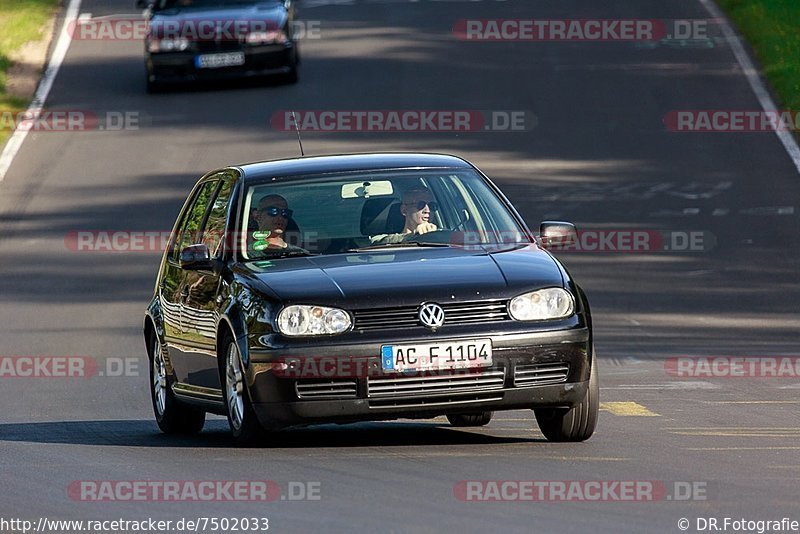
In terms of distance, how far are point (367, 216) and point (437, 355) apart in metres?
1.44

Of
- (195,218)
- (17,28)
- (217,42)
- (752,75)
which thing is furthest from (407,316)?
(17,28)

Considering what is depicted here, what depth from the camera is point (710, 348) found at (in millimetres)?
15688

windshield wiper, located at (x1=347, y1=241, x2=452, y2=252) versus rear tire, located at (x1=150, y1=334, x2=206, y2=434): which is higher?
windshield wiper, located at (x1=347, y1=241, x2=452, y2=252)

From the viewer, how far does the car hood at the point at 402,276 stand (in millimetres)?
9023

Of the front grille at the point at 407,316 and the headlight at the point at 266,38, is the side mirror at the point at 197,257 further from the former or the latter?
the headlight at the point at 266,38

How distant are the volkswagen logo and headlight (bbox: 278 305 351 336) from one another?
366mm

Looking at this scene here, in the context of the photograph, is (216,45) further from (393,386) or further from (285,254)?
(393,386)

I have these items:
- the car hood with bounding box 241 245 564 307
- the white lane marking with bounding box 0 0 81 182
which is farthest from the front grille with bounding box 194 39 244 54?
the car hood with bounding box 241 245 564 307

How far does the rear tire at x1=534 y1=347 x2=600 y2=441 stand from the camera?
31.0ft

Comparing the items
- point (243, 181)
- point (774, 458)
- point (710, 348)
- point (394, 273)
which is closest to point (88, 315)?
point (710, 348)

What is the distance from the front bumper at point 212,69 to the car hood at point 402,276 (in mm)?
18933

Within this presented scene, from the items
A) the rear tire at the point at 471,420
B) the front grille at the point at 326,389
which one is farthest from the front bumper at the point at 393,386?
the rear tire at the point at 471,420

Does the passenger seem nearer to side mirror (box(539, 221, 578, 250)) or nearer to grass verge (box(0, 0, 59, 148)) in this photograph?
side mirror (box(539, 221, 578, 250))

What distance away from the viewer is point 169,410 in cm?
1114
